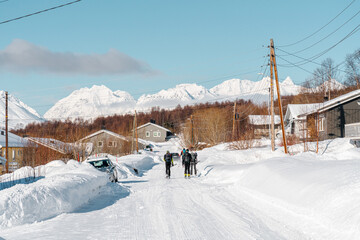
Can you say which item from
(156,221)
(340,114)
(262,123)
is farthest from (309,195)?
(262,123)

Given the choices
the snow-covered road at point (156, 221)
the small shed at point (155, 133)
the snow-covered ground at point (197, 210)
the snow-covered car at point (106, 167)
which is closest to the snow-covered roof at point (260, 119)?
the small shed at point (155, 133)

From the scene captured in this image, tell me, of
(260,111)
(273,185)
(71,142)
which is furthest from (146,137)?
(273,185)

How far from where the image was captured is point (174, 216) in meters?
9.52

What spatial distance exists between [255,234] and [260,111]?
11965 centimetres

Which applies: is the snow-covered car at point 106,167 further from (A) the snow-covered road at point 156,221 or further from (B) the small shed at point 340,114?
(B) the small shed at point 340,114

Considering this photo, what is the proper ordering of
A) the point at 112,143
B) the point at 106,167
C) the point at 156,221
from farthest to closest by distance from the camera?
the point at 112,143, the point at 106,167, the point at 156,221

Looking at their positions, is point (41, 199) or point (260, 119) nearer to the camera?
point (41, 199)

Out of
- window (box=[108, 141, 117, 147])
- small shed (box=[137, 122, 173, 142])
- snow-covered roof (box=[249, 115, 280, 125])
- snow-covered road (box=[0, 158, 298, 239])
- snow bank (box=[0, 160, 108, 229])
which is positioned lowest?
snow-covered road (box=[0, 158, 298, 239])

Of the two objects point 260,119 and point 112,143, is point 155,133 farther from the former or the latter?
point 112,143

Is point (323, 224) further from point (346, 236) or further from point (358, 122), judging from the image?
point (358, 122)

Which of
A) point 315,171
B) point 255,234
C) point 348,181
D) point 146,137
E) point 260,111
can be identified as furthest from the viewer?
point 260,111

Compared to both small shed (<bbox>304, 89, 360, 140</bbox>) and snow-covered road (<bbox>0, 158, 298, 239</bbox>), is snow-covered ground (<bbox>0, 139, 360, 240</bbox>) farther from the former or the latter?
small shed (<bbox>304, 89, 360, 140</bbox>)

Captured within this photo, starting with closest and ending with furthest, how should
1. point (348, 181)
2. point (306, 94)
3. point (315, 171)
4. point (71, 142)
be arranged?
point (348, 181)
point (315, 171)
point (71, 142)
point (306, 94)

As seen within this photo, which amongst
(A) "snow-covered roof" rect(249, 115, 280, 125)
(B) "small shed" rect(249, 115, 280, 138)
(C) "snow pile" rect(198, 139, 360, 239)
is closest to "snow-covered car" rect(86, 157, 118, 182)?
(C) "snow pile" rect(198, 139, 360, 239)
